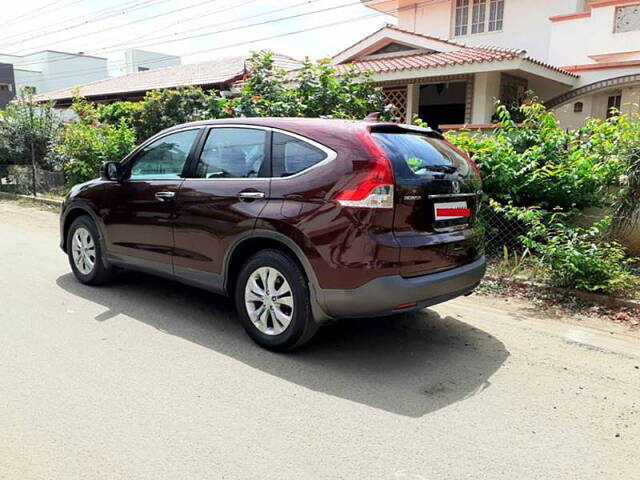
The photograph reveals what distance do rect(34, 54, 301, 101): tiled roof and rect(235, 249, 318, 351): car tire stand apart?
1606cm

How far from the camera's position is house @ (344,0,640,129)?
12.9 meters

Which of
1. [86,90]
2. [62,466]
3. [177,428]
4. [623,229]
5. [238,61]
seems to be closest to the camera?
[62,466]

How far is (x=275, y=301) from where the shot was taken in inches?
158

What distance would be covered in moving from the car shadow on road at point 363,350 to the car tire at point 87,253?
181 mm

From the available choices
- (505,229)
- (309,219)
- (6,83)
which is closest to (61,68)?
(6,83)

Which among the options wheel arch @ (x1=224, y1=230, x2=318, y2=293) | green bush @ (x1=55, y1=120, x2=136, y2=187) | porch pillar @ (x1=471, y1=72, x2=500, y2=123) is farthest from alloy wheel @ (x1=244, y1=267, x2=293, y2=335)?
porch pillar @ (x1=471, y1=72, x2=500, y2=123)

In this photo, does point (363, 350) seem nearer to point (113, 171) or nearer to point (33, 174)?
point (113, 171)

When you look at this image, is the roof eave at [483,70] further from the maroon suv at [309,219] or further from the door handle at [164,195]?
the door handle at [164,195]

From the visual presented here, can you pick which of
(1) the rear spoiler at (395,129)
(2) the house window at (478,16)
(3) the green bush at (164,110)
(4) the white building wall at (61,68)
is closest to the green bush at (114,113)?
(3) the green bush at (164,110)

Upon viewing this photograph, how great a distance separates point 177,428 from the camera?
119 inches

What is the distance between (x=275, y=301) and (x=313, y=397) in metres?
0.85

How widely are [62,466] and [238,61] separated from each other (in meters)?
22.3

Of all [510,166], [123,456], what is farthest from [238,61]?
[123,456]

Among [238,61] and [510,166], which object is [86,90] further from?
[510,166]
